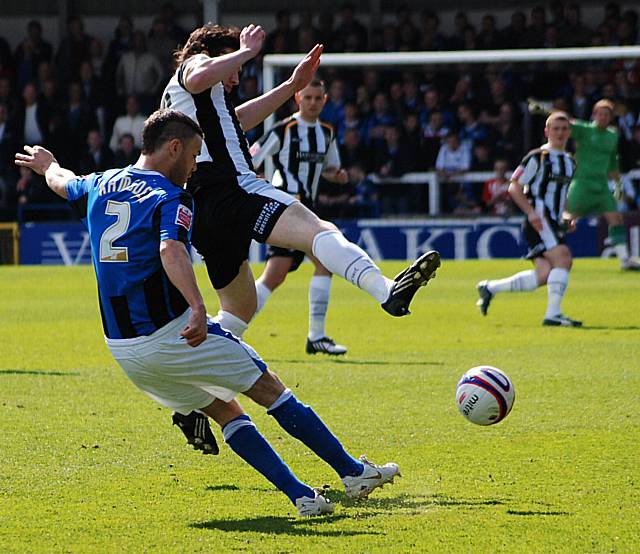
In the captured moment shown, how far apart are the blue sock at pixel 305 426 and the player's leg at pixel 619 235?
43.0 ft

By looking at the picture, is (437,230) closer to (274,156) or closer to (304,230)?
(274,156)

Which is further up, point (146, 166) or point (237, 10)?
point (237, 10)

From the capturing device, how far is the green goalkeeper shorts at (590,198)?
1766cm

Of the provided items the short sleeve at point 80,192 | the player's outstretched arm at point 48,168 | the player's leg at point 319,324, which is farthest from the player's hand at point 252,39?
the player's leg at point 319,324

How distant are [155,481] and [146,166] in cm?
158

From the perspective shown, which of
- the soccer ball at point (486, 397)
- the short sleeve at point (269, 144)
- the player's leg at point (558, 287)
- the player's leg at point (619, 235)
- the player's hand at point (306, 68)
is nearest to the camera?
the soccer ball at point (486, 397)

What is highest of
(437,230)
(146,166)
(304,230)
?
(146,166)

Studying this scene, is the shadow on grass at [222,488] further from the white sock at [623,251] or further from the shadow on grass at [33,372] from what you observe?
the white sock at [623,251]

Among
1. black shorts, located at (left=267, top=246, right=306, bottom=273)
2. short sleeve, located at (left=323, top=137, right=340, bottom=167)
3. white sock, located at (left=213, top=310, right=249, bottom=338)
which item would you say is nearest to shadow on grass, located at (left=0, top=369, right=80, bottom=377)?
black shorts, located at (left=267, top=246, right=306, bottom=273)

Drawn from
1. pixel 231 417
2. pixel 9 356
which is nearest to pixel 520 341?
pixel 9 356

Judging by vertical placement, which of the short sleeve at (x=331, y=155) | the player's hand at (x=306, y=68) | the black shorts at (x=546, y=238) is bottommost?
the black shorts at (x=546, y=238)

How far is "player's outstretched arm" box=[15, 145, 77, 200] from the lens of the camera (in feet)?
18.1

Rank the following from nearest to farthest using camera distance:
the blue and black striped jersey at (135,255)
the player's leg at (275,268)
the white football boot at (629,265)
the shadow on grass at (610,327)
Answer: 1. the blue and black striped jersey at (135,255)
2. the player's leg at (275,268)
3. the shadow on grass at (610,327)
4. the white football boot at (629,265)

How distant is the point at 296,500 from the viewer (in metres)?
5.11
